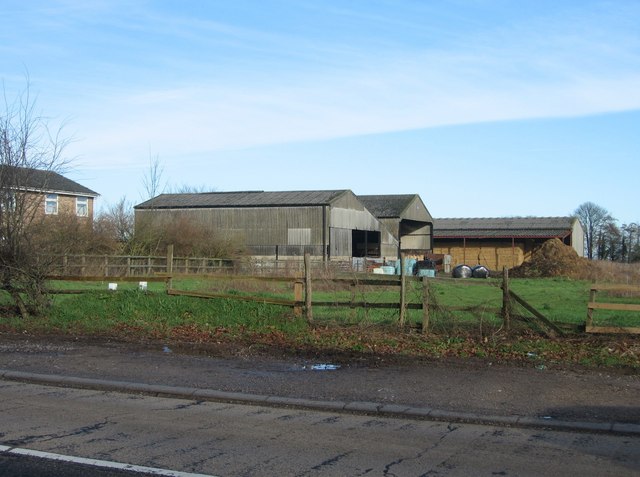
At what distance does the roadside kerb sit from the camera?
8.26m

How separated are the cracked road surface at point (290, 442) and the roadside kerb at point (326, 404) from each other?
18 cm

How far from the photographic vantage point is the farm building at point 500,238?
243ft

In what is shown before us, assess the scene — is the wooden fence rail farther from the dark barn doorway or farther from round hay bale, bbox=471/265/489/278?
the dark barn doorway

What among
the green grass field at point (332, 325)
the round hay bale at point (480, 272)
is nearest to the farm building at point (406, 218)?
the round hay bale at point (480, 272)

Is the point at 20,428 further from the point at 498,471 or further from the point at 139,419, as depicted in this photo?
the point at 498,471

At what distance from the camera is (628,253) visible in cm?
10144

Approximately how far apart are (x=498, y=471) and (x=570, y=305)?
18.1 metres

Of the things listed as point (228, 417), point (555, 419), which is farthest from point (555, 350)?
point (228, 417)

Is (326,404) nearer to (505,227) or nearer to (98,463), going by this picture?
(98,463)

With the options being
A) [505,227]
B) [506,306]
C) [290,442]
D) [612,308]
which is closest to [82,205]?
[506,306]

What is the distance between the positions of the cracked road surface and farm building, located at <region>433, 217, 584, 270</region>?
6758 centimetres

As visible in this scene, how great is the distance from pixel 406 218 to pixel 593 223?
52.5 meters

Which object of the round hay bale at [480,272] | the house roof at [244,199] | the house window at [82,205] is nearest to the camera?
the house window at [82,205]

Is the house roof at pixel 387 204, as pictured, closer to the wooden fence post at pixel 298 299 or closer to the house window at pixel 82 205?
the house window at pixel 82 205
